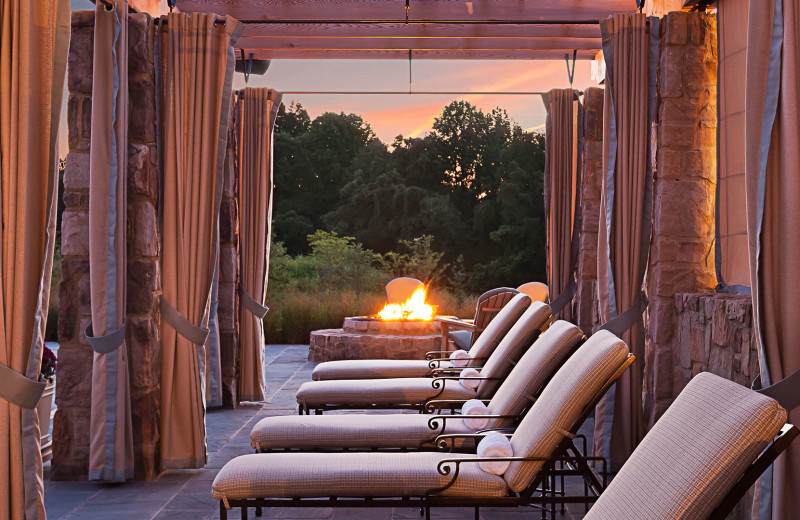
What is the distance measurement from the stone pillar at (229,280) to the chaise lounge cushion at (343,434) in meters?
3.20

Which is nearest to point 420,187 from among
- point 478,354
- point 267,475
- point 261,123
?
point 261,123

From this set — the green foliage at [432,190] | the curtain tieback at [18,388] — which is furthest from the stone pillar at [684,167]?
the green foliage at [432,190]

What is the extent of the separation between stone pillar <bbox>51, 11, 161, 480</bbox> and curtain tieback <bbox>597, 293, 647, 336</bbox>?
293cm

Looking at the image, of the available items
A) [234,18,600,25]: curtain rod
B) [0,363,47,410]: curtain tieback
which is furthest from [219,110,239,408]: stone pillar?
[0,363,47,410]: curtain tieback

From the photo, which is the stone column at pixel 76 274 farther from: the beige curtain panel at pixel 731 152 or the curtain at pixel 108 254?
the beige curtain panel at pixel 731 152

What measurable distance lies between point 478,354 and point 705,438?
136 inches

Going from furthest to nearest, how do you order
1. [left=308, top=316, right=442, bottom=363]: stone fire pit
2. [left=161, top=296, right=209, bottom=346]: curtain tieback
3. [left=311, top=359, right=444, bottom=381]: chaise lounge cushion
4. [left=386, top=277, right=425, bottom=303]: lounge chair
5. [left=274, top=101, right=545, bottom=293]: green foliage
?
[left=274, top=101, right=545, bottom=293]: green foliage, [left=386, top=277, right=425, bottom=303]: lounge chair, [left=308, top=316, right=442, bottom=363]: stone fire pit, [left=311, top=359, right=444, bottom=381]: chaise lounge cushion, [left=161, top=296, right=209, bottom=346]: curtain tieback

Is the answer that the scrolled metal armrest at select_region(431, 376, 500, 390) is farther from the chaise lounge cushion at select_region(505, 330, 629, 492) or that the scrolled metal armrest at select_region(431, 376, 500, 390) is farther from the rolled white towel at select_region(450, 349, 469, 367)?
the chaise lounge cushion at select_region(505, 330, 629, 492)

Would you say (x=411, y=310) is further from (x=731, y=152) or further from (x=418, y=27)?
(x=731, y=152)

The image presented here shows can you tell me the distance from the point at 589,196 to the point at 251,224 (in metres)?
3.20

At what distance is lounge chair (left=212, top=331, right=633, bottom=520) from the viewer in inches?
107

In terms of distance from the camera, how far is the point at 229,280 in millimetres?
6602

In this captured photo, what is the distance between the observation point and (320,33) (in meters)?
6.49

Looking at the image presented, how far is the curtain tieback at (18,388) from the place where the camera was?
2.80 m
